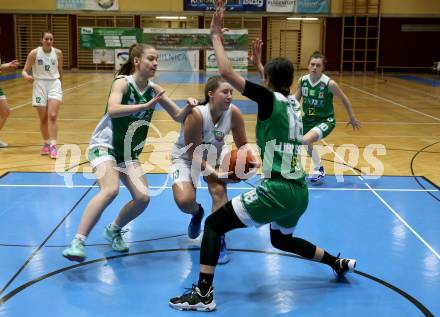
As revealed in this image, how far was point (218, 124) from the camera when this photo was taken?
457 centimetres

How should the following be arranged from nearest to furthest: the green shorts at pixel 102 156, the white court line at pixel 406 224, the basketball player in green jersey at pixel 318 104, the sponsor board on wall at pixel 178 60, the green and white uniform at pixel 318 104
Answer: the green shorts at pixel 102 156 < the white court line at pixel 406 224 < the basketball player in green jersey at pixel 318 104 < the green and white uniform at pixel 318 104 < the sponsor board on wall at pixel 178 60

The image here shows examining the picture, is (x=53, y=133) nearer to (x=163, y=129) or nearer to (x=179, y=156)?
(x=163, y=129)

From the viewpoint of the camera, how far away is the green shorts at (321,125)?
7039 millimetres

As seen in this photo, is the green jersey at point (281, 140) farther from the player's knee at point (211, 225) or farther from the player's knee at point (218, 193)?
the player's knee at point (218, 193)

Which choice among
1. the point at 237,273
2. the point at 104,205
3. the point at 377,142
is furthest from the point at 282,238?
the point at 377,142

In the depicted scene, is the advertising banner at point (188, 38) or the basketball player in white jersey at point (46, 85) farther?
the advertising banner at point (188, 38)

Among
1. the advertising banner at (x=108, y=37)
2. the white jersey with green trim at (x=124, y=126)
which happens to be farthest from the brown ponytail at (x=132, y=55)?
the advertising banner at (x=108, y=37)

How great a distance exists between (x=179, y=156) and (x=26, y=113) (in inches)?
372

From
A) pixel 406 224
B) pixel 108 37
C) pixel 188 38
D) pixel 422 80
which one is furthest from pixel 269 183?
pixel 108 37

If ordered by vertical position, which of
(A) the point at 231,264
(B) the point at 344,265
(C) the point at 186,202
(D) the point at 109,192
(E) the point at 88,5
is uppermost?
(E) the point at 88,5

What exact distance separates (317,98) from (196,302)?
425 centimetres

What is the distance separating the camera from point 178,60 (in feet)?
90.0

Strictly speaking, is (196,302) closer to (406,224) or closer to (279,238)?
(279,238)

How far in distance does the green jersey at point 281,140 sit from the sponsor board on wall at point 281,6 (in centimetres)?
2569
